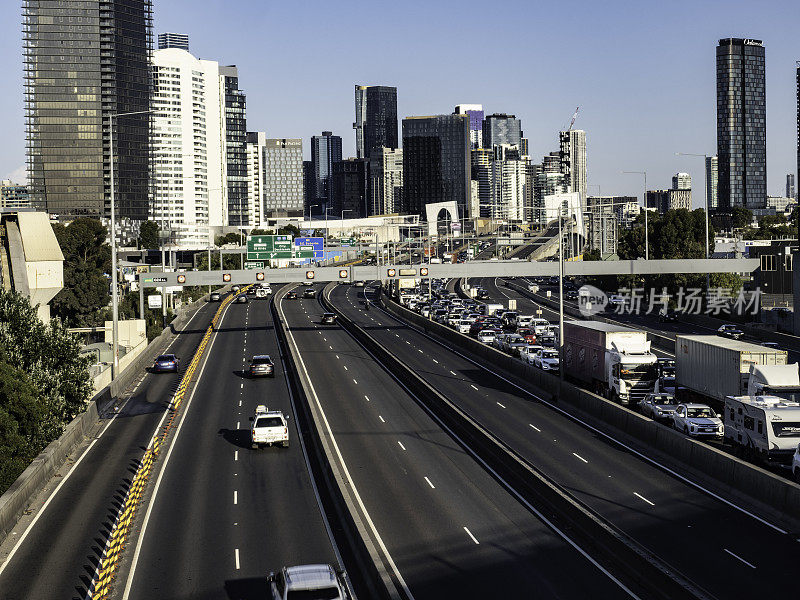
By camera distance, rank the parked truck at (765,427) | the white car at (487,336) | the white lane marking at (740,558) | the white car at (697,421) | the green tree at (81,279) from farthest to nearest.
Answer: the green tree at (81,279) < the white car at (487,336) < the white car at (697,421) < the parked truck at (765,427) < the white lane marking at (740,558)

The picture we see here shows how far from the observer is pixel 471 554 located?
84.0ft

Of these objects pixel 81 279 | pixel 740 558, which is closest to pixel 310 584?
pixel 740 558

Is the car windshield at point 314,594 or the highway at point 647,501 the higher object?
the car windshield at point 314,594

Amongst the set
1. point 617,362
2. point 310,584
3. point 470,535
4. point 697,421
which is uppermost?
point 617,362

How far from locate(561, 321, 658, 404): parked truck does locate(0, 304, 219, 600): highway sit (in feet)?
70.8

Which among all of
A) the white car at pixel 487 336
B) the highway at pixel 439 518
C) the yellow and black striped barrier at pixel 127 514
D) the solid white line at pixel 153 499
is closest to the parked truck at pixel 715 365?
the highway at pixel 439 518

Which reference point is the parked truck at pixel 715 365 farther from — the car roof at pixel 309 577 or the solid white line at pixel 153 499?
the car roof at pixel 309 577

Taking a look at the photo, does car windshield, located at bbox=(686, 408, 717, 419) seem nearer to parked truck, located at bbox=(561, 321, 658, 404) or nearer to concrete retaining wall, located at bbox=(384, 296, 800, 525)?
concrete retaining wall, located at bbox=(384, 296, 800, 525)

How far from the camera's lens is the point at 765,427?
32188mm

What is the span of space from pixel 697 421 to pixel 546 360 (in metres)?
23.0

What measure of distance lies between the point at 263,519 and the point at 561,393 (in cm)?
2408

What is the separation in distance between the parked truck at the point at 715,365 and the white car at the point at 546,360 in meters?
12.9

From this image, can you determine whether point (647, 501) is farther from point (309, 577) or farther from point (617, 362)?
point (617, 362)

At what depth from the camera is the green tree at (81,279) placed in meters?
98.4
